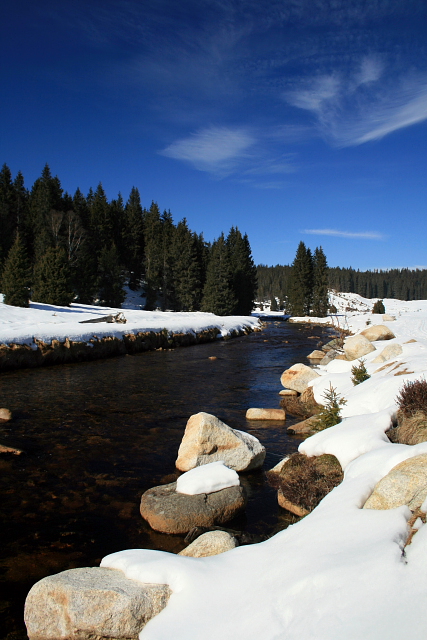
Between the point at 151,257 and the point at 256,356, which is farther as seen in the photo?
the point at 151,257

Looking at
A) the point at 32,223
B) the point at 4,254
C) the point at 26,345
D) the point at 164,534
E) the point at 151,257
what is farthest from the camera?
the point at 151,257

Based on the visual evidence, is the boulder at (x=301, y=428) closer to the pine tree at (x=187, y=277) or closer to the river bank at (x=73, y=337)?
the river bank at (x=73, y=337)

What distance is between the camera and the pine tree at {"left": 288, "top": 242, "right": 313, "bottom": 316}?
70.5m

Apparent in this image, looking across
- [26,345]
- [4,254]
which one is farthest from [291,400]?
[4,254]

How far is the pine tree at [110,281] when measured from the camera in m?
49.0

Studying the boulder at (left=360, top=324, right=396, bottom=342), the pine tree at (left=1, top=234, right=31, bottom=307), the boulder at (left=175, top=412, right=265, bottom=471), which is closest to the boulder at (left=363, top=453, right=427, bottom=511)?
the boulder at (left=175, top=412, right=265, bottom=471)

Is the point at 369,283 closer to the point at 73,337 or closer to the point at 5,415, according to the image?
the point at 73,337

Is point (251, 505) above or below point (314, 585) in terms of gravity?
below

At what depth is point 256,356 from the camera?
2339 cm

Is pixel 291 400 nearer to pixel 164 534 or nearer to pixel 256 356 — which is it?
pixel 164 534

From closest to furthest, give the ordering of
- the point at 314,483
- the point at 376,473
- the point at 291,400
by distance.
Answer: the point at 376,473, the point at 314,483, the point at 291,400

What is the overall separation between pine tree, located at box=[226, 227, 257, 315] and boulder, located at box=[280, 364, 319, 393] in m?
42.0

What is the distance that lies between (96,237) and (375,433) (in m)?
55.9

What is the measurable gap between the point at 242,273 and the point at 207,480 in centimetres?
5511
